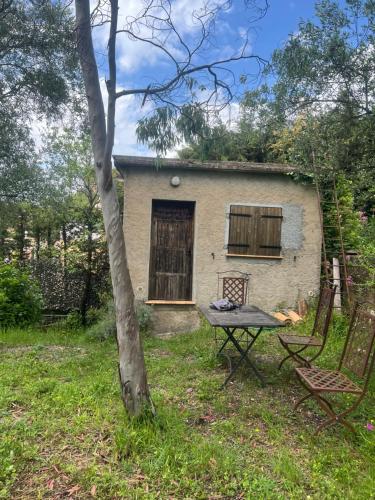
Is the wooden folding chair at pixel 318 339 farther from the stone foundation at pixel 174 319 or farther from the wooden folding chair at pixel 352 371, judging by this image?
the stone foundation at pixel 174 319

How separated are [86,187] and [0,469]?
320 inches

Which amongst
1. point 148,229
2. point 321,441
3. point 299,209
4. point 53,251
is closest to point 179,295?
point 148,229

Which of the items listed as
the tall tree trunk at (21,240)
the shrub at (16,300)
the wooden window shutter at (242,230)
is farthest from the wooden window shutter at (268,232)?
the tall tree trunk at (21,240)

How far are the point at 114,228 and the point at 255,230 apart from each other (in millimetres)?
4671

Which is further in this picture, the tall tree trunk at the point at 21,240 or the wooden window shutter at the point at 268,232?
the tall tree trunk at the point at 21,240

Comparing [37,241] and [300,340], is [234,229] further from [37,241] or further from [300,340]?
[37,241]

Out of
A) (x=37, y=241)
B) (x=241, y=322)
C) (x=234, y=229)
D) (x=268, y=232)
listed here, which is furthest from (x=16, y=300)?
(x=268, y=232)

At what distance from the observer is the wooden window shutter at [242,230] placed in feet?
23.2

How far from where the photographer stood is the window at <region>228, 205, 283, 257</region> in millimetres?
7078

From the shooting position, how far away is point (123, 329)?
2.81m

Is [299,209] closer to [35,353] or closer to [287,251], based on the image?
[287,251]

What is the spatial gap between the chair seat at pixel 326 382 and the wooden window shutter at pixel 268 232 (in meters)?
4.12

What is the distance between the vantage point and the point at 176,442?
8.37 ft

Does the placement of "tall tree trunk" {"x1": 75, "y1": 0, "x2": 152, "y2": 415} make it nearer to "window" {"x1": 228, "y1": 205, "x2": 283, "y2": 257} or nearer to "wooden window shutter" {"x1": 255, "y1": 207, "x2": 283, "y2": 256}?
"window" {"x1": 228, "y1": 205, "x2": 283, "y2": 257}
